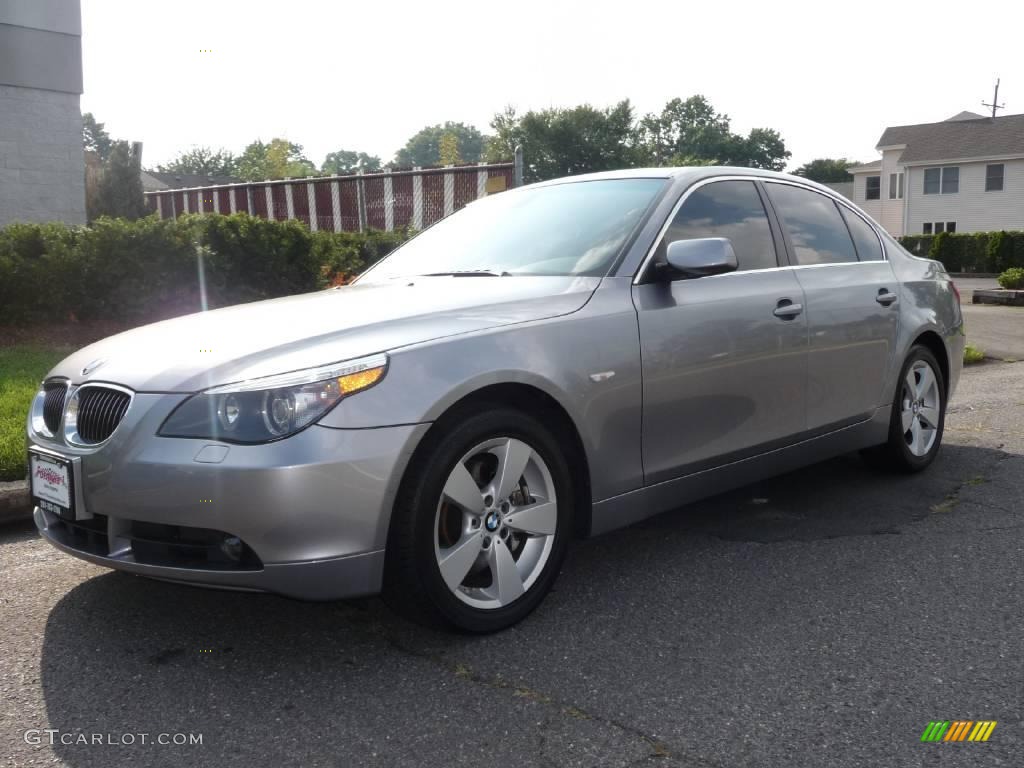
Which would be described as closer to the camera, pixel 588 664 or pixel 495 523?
pixel 588 664

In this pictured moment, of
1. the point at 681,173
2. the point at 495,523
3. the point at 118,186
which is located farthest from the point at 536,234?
the point at 118,186

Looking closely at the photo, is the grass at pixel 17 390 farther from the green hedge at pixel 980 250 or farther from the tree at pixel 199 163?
the tree at pixel 199 163

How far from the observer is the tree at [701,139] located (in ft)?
331

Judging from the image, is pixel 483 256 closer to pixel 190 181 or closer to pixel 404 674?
pixel 404 674

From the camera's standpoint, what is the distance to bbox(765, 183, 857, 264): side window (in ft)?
16.3

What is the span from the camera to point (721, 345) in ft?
13.8

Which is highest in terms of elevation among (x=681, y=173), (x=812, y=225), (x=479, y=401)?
(x=681, y=173)

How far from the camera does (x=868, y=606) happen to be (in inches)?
146

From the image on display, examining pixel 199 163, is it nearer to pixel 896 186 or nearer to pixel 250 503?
pixel 896 186

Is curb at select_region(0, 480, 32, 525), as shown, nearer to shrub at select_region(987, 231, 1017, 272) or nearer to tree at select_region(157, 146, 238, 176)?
shrub at select_region(987, 231, 1017, 272)

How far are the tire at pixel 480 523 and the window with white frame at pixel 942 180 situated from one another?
161ft

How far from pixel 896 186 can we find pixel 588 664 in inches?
2141

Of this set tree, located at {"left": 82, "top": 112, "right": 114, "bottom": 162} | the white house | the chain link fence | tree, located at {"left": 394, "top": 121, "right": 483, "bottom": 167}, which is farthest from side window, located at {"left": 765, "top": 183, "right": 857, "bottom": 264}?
tree, located at {"left": 394, "top": 121, "right": 483, "bottom": 167}

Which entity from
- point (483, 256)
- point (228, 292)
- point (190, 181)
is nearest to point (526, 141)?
point (190, 181)
